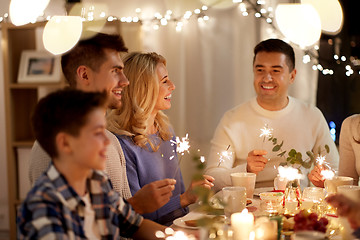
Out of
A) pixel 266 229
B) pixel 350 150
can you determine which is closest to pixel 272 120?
pixel 350 150

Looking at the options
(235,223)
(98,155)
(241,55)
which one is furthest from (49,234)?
(241,55)

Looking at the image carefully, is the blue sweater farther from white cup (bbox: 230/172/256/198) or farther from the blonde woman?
white cup (bbox: 230/172/256/198)

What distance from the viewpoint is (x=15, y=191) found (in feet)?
12.4

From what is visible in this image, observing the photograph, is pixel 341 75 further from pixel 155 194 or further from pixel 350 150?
pixel 155 194

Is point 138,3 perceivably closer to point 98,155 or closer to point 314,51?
point 314,51

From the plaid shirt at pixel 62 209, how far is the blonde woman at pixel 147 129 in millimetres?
707

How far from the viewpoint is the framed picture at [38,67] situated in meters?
3.77

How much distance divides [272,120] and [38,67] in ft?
6.20

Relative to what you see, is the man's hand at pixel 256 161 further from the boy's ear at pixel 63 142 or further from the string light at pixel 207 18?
the string light at pixel 207 18

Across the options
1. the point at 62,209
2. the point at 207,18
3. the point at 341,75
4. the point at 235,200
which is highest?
the point at 207,18

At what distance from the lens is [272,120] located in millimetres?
2945

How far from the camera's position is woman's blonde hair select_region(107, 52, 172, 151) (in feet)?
7.91

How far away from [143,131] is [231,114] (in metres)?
0.79

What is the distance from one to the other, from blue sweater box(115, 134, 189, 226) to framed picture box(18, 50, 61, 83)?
1.55 meters
